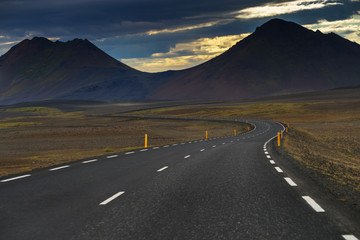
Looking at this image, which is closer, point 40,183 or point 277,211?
point 277,211

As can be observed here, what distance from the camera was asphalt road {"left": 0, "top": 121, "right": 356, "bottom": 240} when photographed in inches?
247

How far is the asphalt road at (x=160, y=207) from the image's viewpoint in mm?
6270

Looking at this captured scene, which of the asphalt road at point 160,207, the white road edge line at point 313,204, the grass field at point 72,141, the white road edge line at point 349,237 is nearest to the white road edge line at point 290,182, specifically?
the asphalt road at point 160,207

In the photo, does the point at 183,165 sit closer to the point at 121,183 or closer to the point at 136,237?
the point at 121,183

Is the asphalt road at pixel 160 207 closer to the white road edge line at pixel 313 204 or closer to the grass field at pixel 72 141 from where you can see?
the white road edge line at pixel 313 204

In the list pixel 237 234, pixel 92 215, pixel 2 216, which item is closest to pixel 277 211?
pixel 237 234

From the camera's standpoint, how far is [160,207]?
8055mm

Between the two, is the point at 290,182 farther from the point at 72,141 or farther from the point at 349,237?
the point at 72,141

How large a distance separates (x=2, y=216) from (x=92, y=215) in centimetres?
159

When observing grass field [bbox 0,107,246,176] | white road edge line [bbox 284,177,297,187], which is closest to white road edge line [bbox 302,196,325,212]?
white road edge line [bbox 284,177,297,187]

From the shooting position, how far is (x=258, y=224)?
6668 mm

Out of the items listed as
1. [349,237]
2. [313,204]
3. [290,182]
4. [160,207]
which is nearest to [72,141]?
[290,182]

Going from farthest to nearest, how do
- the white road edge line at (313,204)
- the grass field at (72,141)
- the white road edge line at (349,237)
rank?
the grass field at (72,141)
the white road edge line at (313,204)
the white road edge line at (349,237)

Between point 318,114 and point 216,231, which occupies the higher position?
point 216,231
